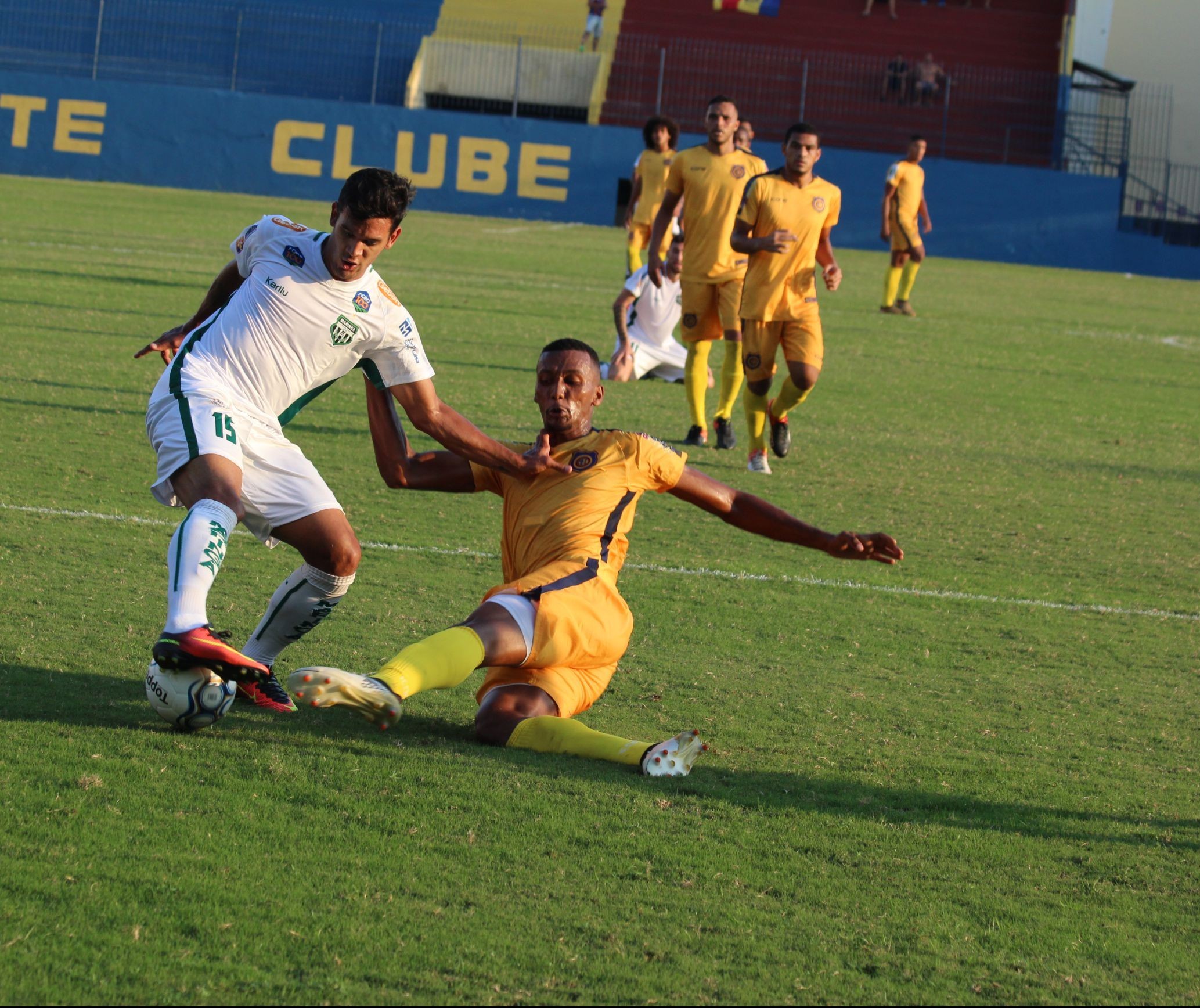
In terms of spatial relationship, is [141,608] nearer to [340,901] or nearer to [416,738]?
[416,738]

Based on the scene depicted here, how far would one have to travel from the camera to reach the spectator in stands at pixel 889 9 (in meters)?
36.6

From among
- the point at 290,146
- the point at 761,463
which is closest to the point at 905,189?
the point at 761,463

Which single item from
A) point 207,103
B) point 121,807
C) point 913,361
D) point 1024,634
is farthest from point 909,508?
point 207,103

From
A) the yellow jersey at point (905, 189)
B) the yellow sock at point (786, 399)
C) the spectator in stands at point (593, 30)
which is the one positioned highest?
the spectator in stands at point (593, 30)

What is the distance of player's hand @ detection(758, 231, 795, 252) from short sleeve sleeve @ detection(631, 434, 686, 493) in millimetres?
4395

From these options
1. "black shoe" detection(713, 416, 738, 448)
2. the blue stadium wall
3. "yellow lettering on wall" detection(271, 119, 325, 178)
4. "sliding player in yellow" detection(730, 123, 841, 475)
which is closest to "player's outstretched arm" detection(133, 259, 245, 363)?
"sliding player in yellow" detection(730, 123, 841, 475)

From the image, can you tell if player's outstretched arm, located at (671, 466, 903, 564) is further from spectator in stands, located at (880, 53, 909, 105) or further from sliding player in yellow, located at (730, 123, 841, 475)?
spectator in stands, located at (880, 53, 909, 105)

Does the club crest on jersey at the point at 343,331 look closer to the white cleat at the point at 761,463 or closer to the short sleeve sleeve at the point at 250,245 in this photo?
the short sleeve sleeve at the point at 250,245

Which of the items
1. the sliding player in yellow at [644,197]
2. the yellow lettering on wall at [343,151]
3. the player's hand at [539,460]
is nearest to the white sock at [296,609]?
the player's hand at [539,460]

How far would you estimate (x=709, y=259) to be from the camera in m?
9.61

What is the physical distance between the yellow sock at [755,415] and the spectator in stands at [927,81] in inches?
1051

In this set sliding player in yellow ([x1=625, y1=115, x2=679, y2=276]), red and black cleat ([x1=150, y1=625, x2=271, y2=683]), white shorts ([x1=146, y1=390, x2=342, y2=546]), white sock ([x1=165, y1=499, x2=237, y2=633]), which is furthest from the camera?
sliding player in yellow ([x1=625, y1=115, x2=679, y2=276])

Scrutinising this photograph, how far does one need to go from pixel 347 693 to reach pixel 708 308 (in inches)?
264

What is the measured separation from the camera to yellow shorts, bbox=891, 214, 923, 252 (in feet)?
63.5
